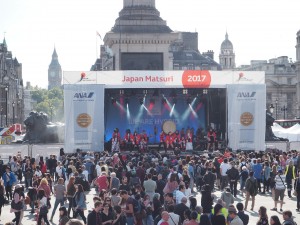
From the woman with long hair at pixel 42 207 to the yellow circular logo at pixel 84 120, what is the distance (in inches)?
805

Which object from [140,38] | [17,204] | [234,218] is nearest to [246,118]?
[140,38]

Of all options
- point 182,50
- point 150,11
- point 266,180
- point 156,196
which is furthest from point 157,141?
point 182,50

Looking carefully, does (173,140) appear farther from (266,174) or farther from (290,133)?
(266,174)

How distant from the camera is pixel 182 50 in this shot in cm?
13025

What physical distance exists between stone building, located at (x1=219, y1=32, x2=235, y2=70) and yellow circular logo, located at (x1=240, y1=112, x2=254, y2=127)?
5811 inches

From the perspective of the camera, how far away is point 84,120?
41031mm

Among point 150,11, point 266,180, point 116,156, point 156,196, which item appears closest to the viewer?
point 156,196

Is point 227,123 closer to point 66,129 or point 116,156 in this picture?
point 66,129

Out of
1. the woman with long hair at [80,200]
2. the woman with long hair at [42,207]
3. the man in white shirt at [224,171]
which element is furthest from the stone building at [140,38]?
the woman with long hair at [80,200]

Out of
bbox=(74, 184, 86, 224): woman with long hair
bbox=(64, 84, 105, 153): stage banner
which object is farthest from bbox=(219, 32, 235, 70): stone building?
bbox=(74, 184, 86, 224): woman with long hair

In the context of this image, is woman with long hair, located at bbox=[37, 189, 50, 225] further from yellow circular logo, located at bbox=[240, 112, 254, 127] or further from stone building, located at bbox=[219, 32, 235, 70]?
stone building, located at bbox=[219, 32, 235, 70]

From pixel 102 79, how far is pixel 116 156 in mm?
11590

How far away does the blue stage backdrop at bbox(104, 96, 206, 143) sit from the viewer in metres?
46.6

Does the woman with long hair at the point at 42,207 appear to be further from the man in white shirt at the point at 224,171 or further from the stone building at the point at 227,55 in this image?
the stone building at the point at 227,55
